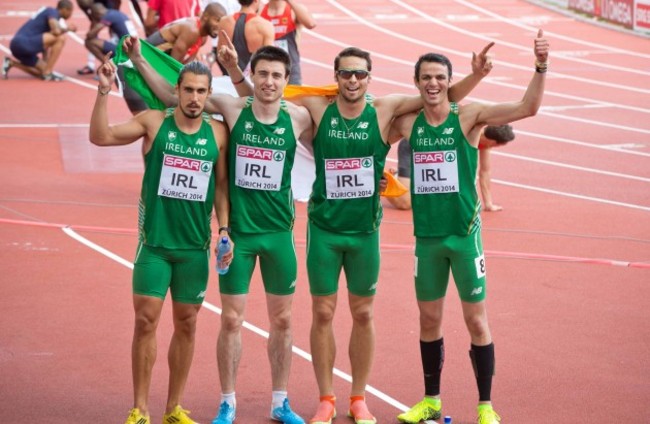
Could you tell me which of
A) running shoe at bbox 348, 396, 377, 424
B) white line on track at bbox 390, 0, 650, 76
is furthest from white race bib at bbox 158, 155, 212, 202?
white line on track at bbox 390, 0, 650, 76

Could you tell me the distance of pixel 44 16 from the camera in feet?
66.3

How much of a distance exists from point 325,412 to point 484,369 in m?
0.93

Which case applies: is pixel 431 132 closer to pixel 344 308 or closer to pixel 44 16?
pixel 344 308

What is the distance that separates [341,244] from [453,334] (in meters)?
1.93

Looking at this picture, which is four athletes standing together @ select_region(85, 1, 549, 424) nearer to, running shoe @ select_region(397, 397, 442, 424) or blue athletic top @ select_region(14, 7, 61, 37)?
running shoe @ select_region(397, 397, 442, 424)

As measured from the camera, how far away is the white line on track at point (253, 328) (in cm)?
702

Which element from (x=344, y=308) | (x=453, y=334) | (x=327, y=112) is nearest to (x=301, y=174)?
(x=344, y=308)

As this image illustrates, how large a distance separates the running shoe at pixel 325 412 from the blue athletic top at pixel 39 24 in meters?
14.7

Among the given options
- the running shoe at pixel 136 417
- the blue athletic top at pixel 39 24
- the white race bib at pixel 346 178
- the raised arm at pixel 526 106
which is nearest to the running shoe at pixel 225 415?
the running shoe at pixel 136 417

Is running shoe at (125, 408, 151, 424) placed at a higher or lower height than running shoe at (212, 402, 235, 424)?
higher

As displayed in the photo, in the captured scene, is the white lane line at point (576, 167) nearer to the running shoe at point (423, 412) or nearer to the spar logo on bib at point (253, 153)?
the running shoe at point (423, 412)

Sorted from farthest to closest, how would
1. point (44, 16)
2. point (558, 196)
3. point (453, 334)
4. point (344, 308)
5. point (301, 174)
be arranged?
point (44, 16) < point (558, 196) < point (301, 174) < point (344, 308) < point (453, 334)

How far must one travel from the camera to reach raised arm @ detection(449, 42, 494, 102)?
21.2ft

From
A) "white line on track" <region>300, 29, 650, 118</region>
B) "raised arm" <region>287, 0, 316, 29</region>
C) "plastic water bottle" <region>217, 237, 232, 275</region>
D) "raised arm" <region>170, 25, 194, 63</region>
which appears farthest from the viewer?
"white line on track" <region>300, 29, 650, 118</region>
